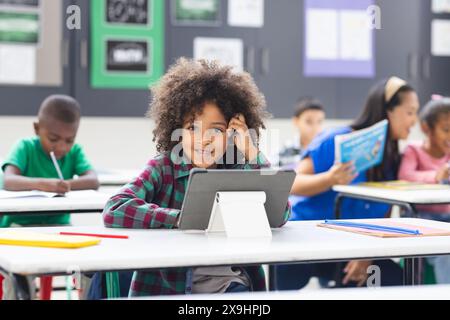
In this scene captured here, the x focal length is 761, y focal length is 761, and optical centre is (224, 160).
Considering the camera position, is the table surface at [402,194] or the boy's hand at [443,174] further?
the boy's hand at [443,174]

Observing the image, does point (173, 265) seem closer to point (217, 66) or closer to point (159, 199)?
point (159, 199)

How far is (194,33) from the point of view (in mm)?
4840

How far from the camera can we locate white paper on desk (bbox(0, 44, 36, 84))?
4.41m

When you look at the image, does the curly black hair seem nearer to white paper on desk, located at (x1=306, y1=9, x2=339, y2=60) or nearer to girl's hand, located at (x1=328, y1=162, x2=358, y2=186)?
girl's hand, located at (x1=328, y1=162, x2=358, y2=186)

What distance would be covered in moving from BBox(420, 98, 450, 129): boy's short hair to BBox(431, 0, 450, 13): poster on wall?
2.02m

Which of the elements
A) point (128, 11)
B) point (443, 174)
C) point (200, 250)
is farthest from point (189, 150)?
point (128, 11)

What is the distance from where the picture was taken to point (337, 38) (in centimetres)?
507

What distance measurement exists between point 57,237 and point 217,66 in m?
0.72

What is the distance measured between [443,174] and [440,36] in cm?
233

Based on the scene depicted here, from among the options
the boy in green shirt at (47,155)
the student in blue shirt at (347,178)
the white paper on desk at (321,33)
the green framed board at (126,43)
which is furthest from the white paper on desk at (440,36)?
the boy in green shirt at (47,155)

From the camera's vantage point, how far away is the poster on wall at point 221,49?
4859mm

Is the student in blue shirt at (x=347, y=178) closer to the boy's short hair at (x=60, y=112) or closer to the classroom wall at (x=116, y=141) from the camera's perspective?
the boy's short hair at (x=60, y=112)

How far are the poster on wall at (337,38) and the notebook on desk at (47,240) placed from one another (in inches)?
146
